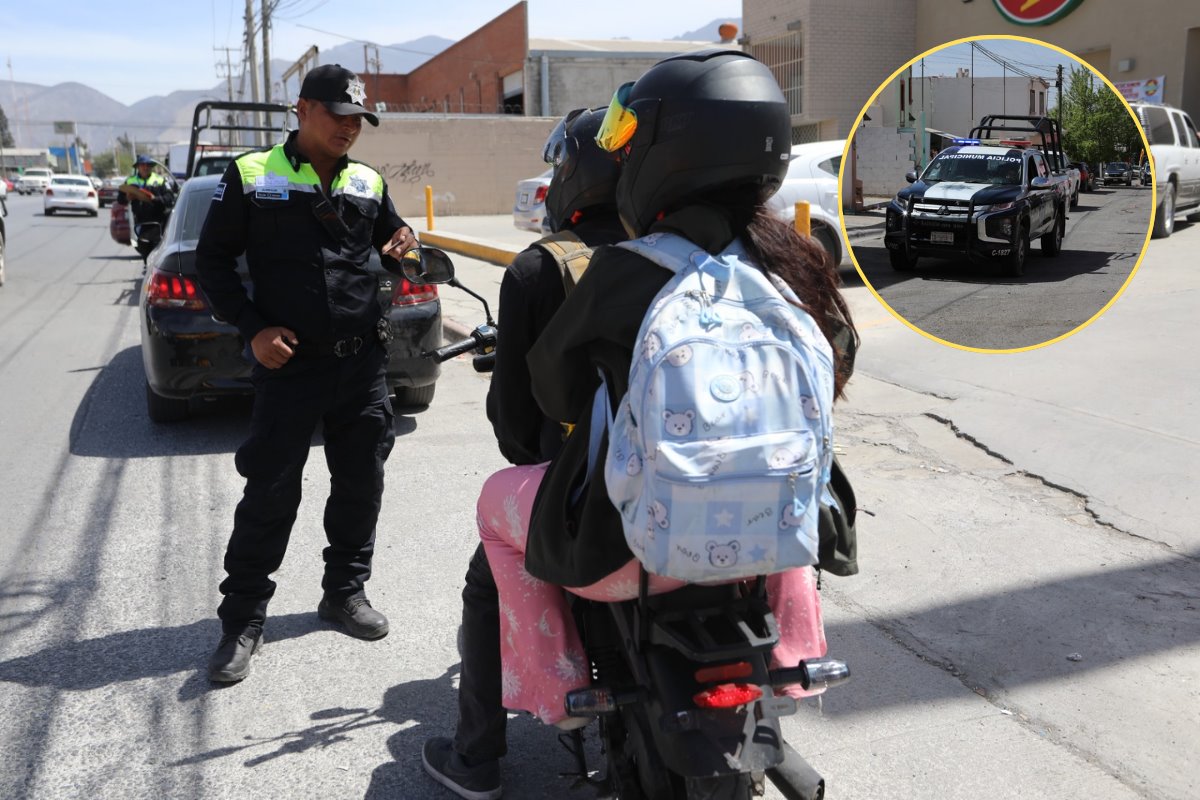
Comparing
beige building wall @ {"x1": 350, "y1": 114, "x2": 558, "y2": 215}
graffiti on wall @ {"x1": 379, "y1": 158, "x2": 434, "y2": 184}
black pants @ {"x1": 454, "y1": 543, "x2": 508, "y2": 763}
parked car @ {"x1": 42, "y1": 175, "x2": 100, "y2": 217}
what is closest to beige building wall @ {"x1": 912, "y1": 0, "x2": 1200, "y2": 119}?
black pants @ {"x1": 454, "y1": 543, "x2": 508, "y2": 763}

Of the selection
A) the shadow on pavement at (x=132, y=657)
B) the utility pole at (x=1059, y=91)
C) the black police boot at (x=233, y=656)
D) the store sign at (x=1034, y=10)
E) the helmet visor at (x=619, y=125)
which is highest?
the store sign at (x=1034, y=10)

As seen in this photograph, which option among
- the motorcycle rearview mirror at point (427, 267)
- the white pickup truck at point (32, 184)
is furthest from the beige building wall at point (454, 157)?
the white pickup truck at point (32, 184)

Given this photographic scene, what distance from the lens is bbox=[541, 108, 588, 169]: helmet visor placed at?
2.71 m

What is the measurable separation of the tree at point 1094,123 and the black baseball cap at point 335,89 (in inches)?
91.5

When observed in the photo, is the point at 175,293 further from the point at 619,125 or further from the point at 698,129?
the point at 698,129

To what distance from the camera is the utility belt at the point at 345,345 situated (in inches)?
151

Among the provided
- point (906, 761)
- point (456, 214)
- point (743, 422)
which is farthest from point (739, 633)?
point (456, 214)

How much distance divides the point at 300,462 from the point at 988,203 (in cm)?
247

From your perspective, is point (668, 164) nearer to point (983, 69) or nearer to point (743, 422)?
point (743, 422)

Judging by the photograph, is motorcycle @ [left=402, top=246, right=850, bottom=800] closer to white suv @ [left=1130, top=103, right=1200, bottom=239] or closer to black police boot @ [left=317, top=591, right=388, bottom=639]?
black police boot @ [left=317, top=591, right=388, bottom=639]

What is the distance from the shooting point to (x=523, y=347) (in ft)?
8.13

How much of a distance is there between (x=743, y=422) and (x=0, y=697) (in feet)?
9.94

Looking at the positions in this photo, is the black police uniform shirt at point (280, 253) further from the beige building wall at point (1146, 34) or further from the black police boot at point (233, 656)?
the beige building wall at point (1146, 34)

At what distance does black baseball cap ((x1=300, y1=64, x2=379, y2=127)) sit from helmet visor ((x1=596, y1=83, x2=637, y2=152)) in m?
1.89
